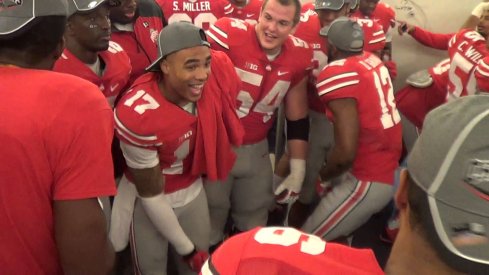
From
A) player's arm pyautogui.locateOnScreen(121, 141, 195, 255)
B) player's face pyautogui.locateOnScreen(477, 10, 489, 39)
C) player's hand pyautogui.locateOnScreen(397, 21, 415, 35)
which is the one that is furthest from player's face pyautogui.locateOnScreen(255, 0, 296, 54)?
player's hand pyautogui.locateOnScreen(397, 21, 415, 35)

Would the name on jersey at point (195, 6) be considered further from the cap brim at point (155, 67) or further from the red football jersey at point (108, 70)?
the cap brim at point (155, 67)

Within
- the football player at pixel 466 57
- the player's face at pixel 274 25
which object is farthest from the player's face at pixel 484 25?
the player's face at pixel 274 25

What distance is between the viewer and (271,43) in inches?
84.7

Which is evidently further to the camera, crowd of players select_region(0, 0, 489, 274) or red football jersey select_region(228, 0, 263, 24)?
red football jersey select_region(228, 0, 263, 24)

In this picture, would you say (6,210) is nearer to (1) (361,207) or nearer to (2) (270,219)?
(1) (361,207)

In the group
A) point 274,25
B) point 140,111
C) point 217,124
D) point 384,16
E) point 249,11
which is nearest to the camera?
point 140,111

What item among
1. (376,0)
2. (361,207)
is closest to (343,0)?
(376,0)

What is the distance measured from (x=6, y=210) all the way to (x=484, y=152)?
0.91 meters

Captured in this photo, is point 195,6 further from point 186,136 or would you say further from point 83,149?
point 83,149

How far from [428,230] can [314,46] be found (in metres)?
2.00

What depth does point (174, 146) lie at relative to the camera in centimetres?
174

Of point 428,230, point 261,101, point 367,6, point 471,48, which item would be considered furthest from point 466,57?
point 428,230

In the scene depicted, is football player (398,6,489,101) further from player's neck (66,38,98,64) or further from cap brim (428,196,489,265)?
cap brim (428,196,489,265)

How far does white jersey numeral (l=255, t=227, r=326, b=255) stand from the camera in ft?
2.47
